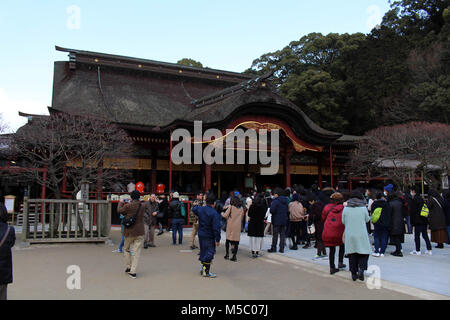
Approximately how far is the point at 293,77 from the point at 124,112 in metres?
19.3

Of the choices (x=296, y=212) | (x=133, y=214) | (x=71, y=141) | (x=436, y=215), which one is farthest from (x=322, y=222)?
(x=71, y=141)

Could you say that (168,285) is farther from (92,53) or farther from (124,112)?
(92,53)

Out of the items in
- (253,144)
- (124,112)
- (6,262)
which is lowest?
(6,262)

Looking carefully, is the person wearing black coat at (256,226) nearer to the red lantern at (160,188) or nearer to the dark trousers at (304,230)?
the dark trousers at (304,230)

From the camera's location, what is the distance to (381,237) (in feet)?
29.5

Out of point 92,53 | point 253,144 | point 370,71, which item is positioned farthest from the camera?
point 370,71

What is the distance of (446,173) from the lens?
779 inches

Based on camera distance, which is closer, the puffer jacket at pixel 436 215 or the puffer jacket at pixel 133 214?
the puffer jacket at pixel 133 214

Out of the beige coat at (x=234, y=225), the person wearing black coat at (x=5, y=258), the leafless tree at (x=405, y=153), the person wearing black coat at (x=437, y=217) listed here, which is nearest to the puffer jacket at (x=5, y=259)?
the person wearing black coat at (x=5, y=258)

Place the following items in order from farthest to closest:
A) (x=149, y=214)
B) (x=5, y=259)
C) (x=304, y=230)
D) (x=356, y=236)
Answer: (x=304, y=230) < (x=149, y=214) < (x=356, y=236) < (x=5, y=259)

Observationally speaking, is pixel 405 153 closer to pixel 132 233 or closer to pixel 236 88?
pixel 236 88

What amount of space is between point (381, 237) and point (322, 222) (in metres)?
1.90

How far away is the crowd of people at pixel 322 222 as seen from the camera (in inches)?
260
